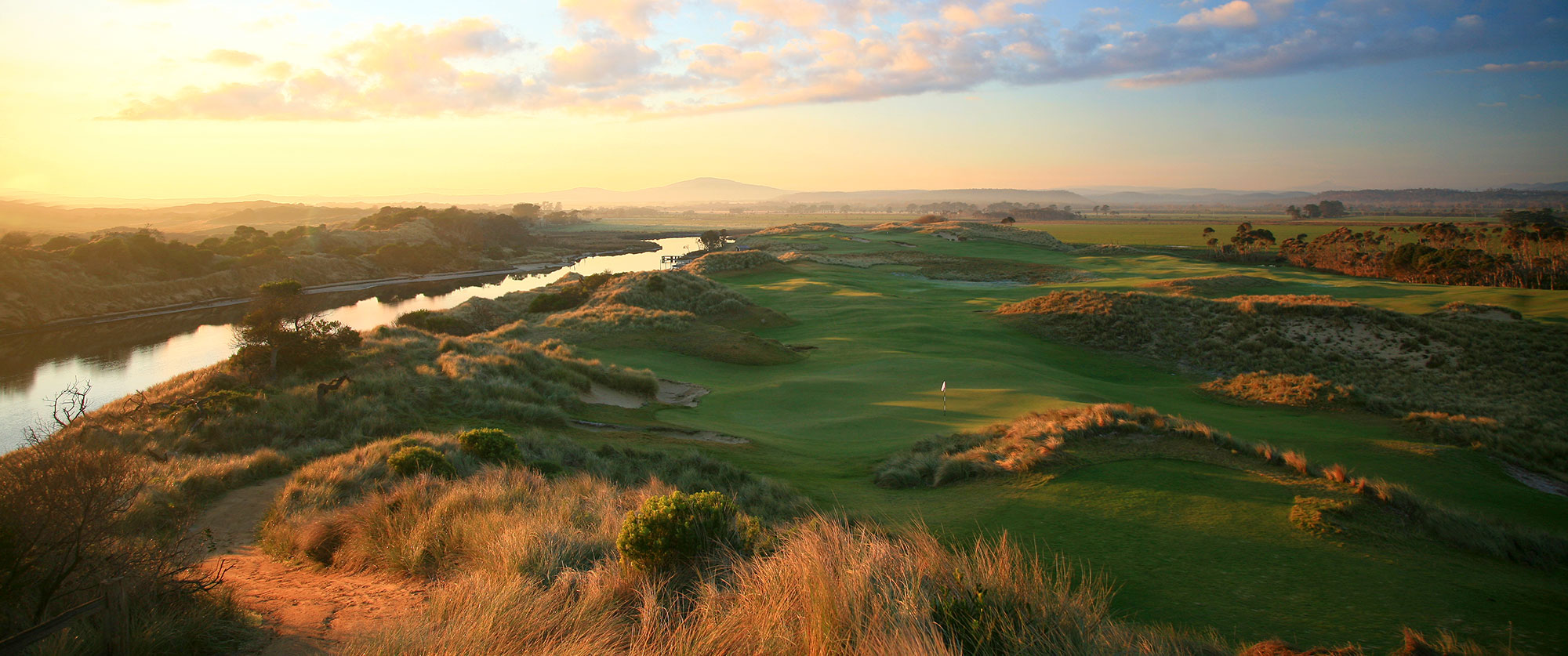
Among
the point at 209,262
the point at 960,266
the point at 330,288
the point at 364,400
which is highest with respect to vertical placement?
the point at 209,262

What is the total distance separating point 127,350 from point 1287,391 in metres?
45.6

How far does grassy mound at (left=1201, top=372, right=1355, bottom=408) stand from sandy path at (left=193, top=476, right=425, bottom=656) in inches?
744

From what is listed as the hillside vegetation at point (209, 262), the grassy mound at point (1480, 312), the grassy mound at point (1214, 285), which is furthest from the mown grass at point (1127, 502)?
the hillside vegetation at point (209, 262)

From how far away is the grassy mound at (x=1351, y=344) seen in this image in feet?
63.4

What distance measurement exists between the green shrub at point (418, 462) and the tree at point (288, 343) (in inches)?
321

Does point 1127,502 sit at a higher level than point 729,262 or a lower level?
lower

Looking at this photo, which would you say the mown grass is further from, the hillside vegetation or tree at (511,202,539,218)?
tree at (511,202,539,218)

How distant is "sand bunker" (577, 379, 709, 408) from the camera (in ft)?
59.4

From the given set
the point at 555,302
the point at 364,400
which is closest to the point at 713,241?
the point at 555,302

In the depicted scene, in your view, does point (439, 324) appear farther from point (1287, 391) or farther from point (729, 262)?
point (1287, 391)

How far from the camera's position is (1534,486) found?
10641 millimetres

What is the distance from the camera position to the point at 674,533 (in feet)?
18.9

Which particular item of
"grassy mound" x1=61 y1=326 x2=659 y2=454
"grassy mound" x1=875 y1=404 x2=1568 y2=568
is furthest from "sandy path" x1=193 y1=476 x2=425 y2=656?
"grassy mound" x1=875 y1=404 x2=1568 y2=568

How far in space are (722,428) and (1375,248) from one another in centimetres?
6591
